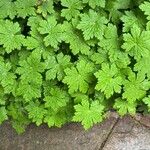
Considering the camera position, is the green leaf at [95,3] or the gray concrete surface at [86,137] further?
the gray concrete surface at [86,137]

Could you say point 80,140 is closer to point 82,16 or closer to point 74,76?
point 74,76

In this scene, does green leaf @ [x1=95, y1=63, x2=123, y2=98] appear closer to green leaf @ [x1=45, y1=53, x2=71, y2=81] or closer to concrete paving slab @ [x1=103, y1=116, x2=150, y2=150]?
green leaf @ [x1=45, y1=53, x2=71, y2=81]

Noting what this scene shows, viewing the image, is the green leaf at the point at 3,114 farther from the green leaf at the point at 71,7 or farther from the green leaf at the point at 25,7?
the green leaf at the point at 71,7

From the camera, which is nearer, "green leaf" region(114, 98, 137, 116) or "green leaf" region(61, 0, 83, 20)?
"green leaf" region(61, 0, 83, 20)

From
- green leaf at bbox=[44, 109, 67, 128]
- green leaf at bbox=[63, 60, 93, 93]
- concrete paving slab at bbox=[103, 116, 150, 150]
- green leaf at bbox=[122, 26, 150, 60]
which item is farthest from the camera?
concrete paving slab at bbox=[103, 116, 150, 150]

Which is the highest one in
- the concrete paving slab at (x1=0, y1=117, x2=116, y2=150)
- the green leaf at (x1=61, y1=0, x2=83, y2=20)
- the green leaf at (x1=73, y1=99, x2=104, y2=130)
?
the green leaf at (x1=61, y1=0, x2=83, y2=20)

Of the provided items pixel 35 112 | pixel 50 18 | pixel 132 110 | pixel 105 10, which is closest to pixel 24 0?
pixel 50 18

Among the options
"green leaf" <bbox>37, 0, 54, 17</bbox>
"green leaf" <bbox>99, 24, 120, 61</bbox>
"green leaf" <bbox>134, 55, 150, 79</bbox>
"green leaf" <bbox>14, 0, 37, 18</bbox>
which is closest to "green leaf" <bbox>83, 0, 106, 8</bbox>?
"green leaf" <bbox>99, 24, 120, 61</bbox>

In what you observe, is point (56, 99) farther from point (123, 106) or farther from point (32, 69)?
point (123, 106)

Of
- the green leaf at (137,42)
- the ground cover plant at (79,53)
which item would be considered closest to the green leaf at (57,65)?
the ground cover plant at (79,53)
